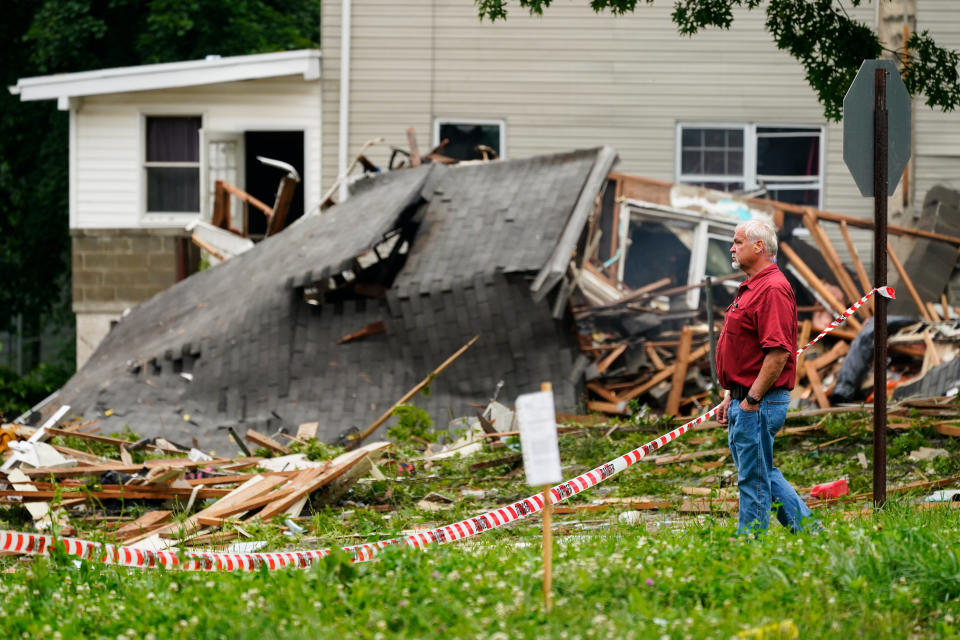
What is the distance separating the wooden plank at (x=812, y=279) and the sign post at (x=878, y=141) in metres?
10.0

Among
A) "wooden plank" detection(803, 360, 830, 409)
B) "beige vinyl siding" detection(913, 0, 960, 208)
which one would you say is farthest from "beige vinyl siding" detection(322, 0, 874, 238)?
"wooden plank" detection(803, 360, 830, 409)

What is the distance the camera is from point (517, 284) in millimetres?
13344

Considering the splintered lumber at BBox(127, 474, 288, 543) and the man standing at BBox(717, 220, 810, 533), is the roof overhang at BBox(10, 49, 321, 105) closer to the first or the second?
the splintered lumber at BBox(127, 474, 288, 543)

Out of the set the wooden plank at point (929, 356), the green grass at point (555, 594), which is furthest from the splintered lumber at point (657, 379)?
the green grass at point (555, 594)

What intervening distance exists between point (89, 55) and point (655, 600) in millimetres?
23406

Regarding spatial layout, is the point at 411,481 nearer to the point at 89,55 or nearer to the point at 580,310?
the point at 580,310

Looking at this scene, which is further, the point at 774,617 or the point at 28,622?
the point at 28,622

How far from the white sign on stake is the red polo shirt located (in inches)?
73.0

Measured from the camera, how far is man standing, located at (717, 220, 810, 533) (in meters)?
6.26

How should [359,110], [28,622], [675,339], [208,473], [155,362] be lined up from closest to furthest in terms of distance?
[28,622], [208,473], [155,362], [675,339], [359,110]

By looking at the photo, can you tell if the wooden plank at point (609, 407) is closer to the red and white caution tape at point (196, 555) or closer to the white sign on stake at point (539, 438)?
the red and white caution tape at point (196, 555)

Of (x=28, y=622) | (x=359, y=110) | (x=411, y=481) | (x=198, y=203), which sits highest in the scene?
(x=359, y=110)

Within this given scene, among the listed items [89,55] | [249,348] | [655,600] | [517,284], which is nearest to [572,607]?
[655,600]

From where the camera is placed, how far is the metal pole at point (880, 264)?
691 centimetres
